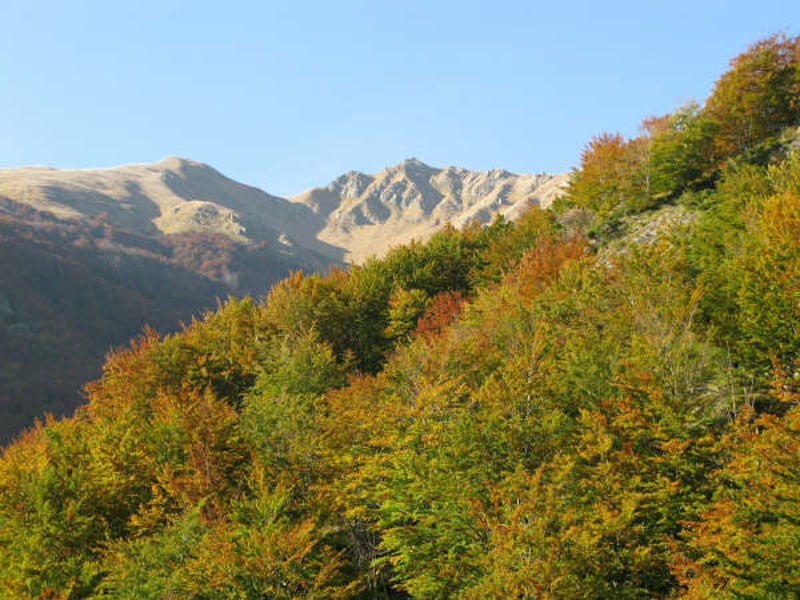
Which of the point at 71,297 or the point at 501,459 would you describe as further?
the point at 71,297

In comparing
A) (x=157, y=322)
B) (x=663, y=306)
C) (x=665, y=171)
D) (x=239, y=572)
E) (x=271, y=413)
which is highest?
(x=665, y=171)

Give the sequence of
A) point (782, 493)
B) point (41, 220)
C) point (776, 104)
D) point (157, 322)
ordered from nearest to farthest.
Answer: point (782, 493) < point (776, 104) < point (157, 322) < point (41, 220)

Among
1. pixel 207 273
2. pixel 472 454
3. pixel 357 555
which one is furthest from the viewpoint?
pixel 207 273

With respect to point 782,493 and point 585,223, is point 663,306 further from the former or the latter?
point 585,223

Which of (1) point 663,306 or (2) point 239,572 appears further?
(1) point 663,306

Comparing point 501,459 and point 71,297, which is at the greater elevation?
point 501,459

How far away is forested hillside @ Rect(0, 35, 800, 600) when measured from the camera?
15375mm

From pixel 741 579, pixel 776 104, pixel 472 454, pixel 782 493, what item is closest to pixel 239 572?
pixel 472 454

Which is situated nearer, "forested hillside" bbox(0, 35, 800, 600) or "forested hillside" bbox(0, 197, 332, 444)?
"forested hillside" bbox(0, 35, 800, 600)

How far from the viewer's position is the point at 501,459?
19.6 metres

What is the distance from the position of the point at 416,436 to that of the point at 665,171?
1670 inches

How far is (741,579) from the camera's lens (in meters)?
13.4

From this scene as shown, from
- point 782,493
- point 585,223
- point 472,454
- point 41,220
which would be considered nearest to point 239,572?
point 472,454

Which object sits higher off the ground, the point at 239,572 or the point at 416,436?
the point at 416,436
